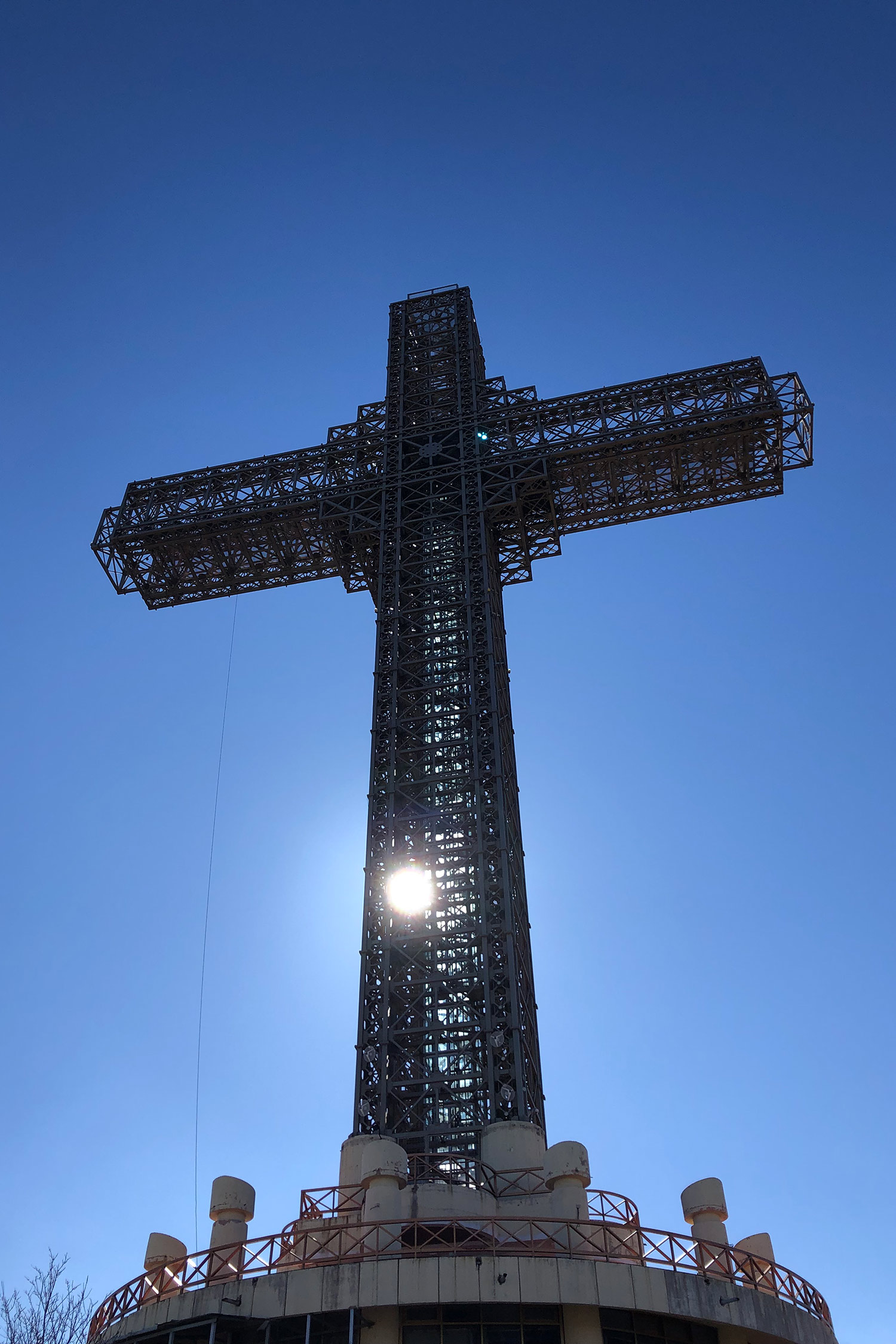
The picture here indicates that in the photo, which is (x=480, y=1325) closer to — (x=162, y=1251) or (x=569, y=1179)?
(x=569, y=1179)

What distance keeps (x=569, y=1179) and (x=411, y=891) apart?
10374 mm

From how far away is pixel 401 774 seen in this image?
37.4 metres

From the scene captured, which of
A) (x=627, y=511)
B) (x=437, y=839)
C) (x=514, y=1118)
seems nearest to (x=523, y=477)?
(x=627, y=511)

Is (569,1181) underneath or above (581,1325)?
above

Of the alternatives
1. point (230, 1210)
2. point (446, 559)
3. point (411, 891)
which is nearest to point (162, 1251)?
point (230, 1210)

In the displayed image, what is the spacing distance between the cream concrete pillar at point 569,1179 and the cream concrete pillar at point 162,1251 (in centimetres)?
780

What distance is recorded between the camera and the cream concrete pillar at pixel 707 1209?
26.8 meters

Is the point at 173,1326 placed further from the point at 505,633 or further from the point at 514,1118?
the point at 505,633

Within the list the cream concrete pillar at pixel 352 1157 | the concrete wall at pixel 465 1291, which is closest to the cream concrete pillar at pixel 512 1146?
the cream concrete pillar at pixel 352 1157

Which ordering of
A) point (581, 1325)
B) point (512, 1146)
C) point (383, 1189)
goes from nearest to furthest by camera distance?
point (581, 1325), point (383, 1189), point (512, 1146)

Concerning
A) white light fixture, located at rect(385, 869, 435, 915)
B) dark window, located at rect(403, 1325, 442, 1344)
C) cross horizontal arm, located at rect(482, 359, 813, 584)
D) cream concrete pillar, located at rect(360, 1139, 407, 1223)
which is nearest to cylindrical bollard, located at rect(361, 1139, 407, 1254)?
cream concrete pillar, located at rect(360, 1139, 407, 1223)

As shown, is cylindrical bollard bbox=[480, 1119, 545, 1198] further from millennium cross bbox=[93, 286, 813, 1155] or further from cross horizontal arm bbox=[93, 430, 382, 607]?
cross horizontal arm bbox=[93, 430, 382, 607]

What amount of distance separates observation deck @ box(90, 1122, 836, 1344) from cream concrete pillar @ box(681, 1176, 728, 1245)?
0.21 ft

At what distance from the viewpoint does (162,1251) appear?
27.4 metres
